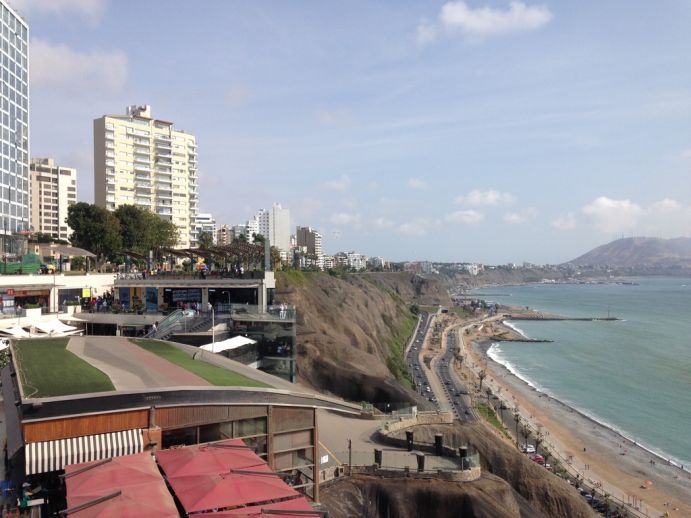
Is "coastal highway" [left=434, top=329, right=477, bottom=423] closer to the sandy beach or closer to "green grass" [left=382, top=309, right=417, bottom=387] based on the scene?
the sandy beach

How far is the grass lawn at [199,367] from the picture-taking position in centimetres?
1606

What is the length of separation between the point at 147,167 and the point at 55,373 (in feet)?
279

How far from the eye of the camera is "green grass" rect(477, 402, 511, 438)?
173 ft

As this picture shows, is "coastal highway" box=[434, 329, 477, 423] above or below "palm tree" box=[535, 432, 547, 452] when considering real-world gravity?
above

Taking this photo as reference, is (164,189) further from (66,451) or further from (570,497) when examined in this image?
(66,451)

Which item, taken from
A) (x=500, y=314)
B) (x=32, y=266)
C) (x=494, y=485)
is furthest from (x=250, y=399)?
(x=500, y=314)

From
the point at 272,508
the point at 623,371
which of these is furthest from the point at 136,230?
the point at 623,371

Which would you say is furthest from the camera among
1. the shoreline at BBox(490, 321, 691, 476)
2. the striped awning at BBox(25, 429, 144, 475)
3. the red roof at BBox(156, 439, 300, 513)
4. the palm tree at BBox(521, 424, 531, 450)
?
the palm tree at BBox(521, 424, 531, 450)

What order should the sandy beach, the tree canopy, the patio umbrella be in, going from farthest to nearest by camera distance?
the tree canopy
the sandy beach
the patio umbrella

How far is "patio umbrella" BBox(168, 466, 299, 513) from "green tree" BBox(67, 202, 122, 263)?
54.0m

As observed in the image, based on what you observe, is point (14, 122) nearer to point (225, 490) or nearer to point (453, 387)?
point (453, 387)

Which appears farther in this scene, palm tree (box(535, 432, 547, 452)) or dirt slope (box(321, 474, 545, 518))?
palm tree (box(535, 432, 547, 452))

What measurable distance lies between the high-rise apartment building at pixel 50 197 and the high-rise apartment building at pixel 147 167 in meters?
26.5

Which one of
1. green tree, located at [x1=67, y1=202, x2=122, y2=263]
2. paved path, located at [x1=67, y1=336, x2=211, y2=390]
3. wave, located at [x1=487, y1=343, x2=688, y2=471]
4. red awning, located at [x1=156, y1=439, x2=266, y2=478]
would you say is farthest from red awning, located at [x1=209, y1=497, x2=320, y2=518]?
green tree, located at [x1=67, y1=202, x2=122, y2=263]
